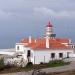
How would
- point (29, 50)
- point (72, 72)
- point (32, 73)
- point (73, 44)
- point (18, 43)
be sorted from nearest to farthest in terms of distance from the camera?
1. point (32, 73)
2. point (72, 72)
3. point (29, 50)
4. point (73, 44)
5. point (18, 43)

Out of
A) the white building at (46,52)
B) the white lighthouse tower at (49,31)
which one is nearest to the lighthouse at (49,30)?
the white lighthouse tower at (49,31)

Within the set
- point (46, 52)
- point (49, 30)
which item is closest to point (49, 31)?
point (49, 30)

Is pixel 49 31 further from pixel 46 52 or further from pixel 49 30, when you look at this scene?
pixel 46 52

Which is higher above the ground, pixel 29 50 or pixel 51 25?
pixel 51 25

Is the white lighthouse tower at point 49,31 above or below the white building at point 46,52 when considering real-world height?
above

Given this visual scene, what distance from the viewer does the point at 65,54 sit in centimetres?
5638

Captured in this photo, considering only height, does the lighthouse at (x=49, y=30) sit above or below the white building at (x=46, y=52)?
above

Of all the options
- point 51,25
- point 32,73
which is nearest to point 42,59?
A: point 51,25

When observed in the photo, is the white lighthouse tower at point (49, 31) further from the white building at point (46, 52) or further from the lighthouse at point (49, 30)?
the white building at point (46, 52)

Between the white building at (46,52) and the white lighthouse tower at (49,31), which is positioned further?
the white lighthouse tower at (49,31)

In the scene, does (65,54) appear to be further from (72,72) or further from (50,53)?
(72,72)

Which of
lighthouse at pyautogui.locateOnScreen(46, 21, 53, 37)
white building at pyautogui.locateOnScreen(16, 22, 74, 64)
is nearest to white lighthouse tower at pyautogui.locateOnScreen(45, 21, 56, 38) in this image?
lighthouse at pyautogui.locateOnScreen(46, 21, 53, 37)

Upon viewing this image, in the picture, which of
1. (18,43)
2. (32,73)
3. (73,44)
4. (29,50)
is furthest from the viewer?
(18,43)

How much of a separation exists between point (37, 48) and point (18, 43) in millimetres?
19701
